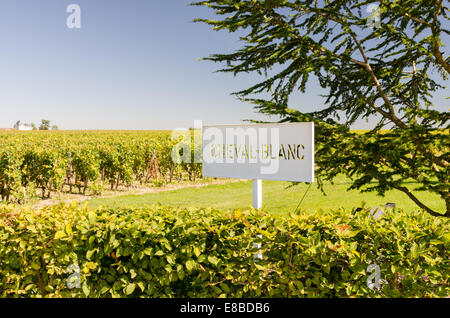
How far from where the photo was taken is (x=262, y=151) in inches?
143

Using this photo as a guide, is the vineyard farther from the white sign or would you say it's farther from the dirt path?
the white sign

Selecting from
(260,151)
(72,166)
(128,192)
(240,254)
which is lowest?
(128,192)

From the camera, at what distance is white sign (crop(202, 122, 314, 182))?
3447 mm

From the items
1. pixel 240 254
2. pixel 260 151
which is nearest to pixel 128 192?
pixel 260 151

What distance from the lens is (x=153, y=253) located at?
8.71 feet

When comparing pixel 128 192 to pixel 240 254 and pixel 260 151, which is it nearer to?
pixel 260 151

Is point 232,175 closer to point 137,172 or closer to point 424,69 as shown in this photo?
point 424,69

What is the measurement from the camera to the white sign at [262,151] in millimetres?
3447

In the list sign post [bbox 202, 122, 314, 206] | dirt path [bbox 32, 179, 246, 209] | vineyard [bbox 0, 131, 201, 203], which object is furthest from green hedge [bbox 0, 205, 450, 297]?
vineyard [bbox 0, 131, 201, 203]

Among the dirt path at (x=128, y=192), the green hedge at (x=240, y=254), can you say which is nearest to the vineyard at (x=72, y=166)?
the dirt path at (x=128, y=192)

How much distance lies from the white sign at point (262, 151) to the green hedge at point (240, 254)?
2.54 ft

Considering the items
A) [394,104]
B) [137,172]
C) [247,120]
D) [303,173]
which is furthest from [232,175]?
[137,172]

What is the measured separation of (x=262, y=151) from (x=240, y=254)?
1.36 metres

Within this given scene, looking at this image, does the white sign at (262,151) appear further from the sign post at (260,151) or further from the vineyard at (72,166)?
the vineyard at (72,166)
